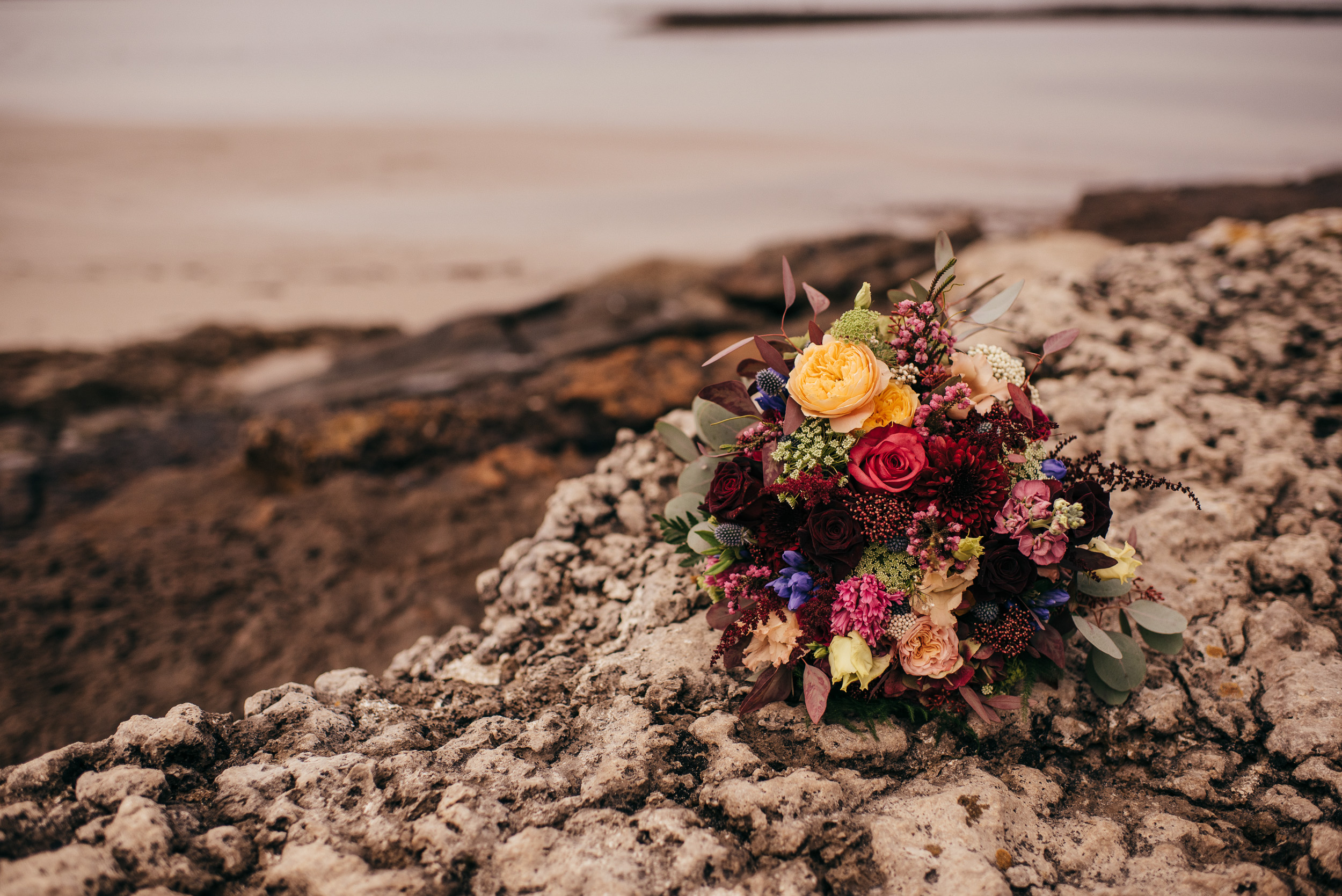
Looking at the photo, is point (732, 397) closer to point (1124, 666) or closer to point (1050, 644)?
point (1050, 644)

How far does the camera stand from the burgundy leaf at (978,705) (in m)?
1.77

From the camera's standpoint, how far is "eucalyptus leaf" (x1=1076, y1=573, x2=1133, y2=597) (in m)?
1.87

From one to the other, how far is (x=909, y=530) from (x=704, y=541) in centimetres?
53

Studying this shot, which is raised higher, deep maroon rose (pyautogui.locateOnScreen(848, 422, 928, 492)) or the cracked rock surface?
deep maroon rose (pyautogui.locateOnScreen(848, 422, 928, 492))

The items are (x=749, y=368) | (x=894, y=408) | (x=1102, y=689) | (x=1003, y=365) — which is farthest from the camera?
(x=749, y=368)

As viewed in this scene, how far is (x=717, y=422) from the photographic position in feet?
6.72

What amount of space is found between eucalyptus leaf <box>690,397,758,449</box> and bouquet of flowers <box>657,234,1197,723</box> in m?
0.03

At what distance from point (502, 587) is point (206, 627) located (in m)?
1.97

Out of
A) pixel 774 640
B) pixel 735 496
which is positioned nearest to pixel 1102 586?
pixel 774 640

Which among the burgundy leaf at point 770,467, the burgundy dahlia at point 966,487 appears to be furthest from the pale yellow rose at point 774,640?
the burgundy dahlia at point 966,487

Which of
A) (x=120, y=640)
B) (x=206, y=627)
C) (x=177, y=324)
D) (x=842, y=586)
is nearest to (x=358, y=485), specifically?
(x=206, y=627)

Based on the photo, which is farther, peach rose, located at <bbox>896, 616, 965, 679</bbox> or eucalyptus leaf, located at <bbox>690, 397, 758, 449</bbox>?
eucalyptus leaf, located at <bbox>690, 397, 758, 449</bbox>

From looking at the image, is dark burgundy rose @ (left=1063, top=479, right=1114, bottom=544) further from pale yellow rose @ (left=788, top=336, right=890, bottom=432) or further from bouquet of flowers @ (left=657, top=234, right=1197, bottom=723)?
pale yellow rose @ (left=788, top=336, right=890, bottom=432)

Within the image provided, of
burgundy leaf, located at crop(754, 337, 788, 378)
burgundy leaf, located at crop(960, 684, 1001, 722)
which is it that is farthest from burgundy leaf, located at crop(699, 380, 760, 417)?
burgundy leaf, located at crop(960, 684, 1001, 722)
